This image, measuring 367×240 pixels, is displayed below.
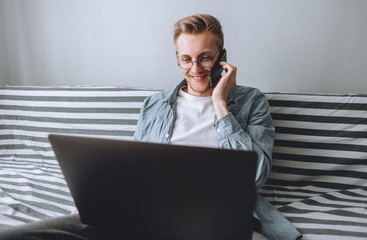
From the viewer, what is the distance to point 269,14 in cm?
128

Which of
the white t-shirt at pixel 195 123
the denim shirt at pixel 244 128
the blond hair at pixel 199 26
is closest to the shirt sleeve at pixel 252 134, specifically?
the denim shirt at pixel 244 128

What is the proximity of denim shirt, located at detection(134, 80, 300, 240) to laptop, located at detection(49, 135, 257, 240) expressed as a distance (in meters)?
0.33

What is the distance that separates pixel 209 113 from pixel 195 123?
0.08 m

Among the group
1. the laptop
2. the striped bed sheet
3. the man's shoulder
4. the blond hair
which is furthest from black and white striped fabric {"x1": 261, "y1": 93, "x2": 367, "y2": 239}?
the laptop

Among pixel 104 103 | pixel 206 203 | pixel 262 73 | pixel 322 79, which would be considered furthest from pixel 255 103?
pixel 104 103

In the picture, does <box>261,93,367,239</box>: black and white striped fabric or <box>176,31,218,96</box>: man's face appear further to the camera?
<box>261,93,367,239</box>: black and white striped fabric

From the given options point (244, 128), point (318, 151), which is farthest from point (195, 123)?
point (318, 151)

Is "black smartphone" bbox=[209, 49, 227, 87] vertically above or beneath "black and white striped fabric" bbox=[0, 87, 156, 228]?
above

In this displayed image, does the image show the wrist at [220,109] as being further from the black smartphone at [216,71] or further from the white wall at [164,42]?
the white wall at [164,42]

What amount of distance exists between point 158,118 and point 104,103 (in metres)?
0.42

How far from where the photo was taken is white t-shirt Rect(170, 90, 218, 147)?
0.99 m

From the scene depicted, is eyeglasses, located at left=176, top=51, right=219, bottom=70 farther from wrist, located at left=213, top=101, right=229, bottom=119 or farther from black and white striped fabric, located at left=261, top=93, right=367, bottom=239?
black and white striped fabric, located at left=261, top=93, right=367, bottom=239

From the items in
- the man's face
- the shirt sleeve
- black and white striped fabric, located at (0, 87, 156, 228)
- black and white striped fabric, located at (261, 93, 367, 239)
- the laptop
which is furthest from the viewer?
black and white striped fabric, located at (0, 87, 156, 228)

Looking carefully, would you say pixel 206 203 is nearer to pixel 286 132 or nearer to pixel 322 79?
pixel 286 132
